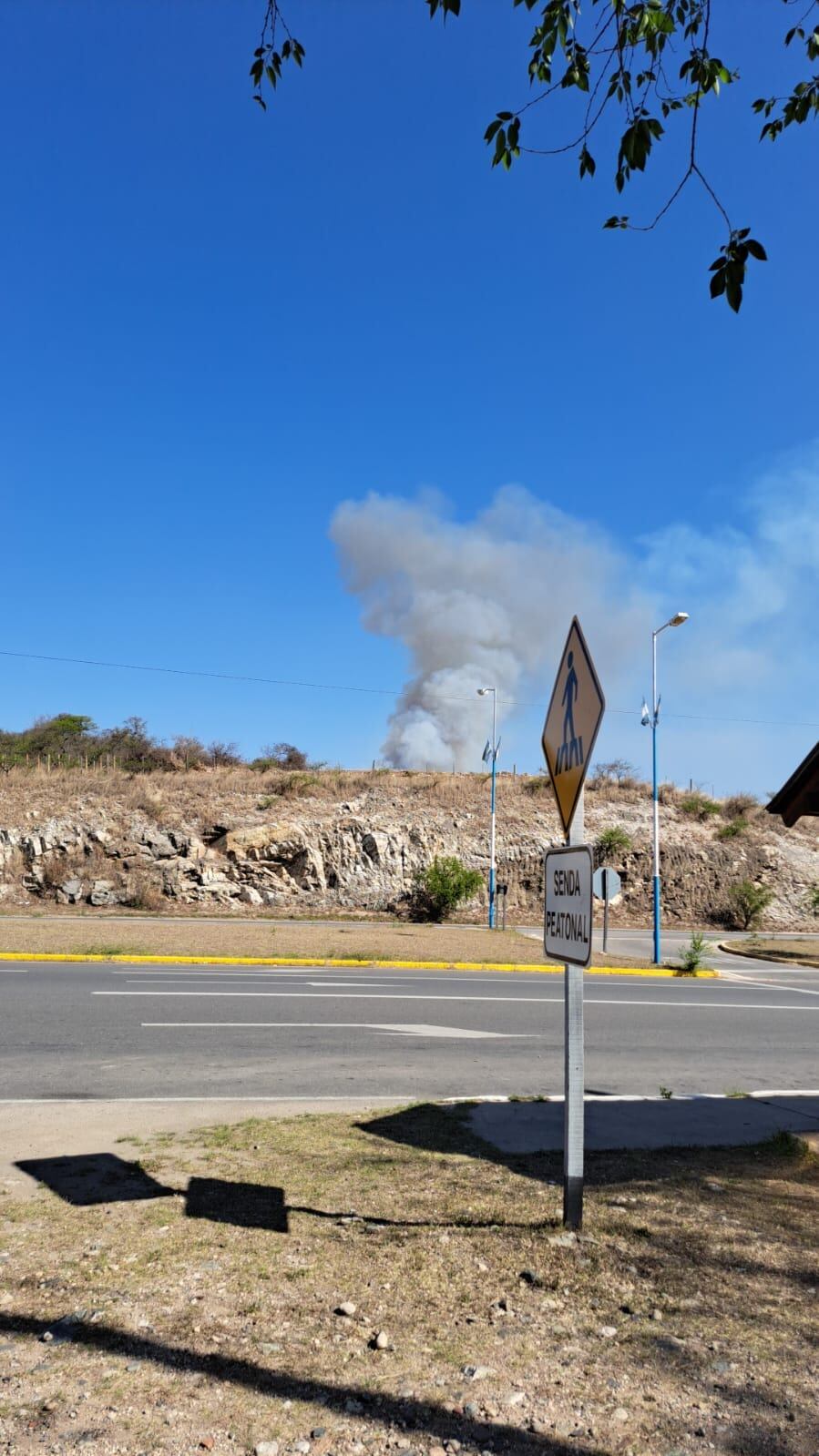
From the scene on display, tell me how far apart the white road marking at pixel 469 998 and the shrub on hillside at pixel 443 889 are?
1832 centimetres

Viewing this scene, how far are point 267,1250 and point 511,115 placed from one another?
539 centimetres

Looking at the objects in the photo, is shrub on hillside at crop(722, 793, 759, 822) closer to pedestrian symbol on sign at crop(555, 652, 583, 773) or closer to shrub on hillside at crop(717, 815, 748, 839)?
shrub on hillside at crop(717, 815, 748, 839)

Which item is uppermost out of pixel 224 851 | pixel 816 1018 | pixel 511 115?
pixel 511 115

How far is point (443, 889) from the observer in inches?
1315

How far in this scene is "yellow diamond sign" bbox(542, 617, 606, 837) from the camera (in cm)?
426

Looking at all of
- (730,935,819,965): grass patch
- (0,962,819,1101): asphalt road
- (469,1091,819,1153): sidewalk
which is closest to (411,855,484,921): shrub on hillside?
(730,935,819,965): grass patch

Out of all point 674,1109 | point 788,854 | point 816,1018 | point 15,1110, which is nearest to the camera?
point 15,1110

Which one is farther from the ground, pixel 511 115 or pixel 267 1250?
pixel 511 115

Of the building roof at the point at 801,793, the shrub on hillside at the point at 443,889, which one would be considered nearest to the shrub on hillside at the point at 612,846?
the shrub on hillside at the point at 443,889

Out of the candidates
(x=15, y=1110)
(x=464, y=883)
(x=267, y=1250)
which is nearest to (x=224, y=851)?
(x=464, y=883)

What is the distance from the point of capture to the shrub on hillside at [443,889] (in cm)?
3347

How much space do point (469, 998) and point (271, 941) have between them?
9207mm

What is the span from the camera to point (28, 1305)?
3633 millimetres

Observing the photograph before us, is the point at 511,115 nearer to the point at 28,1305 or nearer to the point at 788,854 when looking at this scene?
the point at 28,1305
